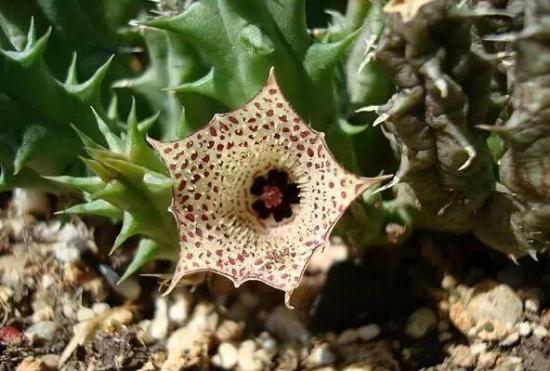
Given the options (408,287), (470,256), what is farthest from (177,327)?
(470,256)

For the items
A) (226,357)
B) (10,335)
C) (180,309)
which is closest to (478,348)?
(226,357)

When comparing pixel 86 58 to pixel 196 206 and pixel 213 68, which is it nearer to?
pixel 213 68

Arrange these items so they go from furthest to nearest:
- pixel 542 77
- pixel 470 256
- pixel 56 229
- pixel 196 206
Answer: pixel 56 229, pixel 470 256, pixel 196 206, pixel 542 77

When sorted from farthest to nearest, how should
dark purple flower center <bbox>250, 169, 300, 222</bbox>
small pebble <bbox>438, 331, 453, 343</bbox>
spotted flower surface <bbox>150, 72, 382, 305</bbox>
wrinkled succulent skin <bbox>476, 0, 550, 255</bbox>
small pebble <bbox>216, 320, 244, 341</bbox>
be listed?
small pebble <bbox>216, 320, 244, 341</bbox> → small pebble <bbox>438, 331, 453, 343</bbox> → dark purple flower center <bbox>250, 169, 300, 222</bbox> → spotted flower surface <bbox>150, 72, 382, 305</bbox> → wrinkled succulent skin <bbox>476, 0, 550, 255</bbox>

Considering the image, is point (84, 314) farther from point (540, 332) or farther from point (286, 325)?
point (540, 332)

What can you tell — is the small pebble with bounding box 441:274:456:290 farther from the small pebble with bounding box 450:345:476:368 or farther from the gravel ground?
the small pebble with bounding box 450:345:476:368

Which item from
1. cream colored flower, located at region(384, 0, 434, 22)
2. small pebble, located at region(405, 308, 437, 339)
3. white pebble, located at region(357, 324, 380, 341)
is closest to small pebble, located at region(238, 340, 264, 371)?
white pebble, located at region(357, 324, 380, 341)
